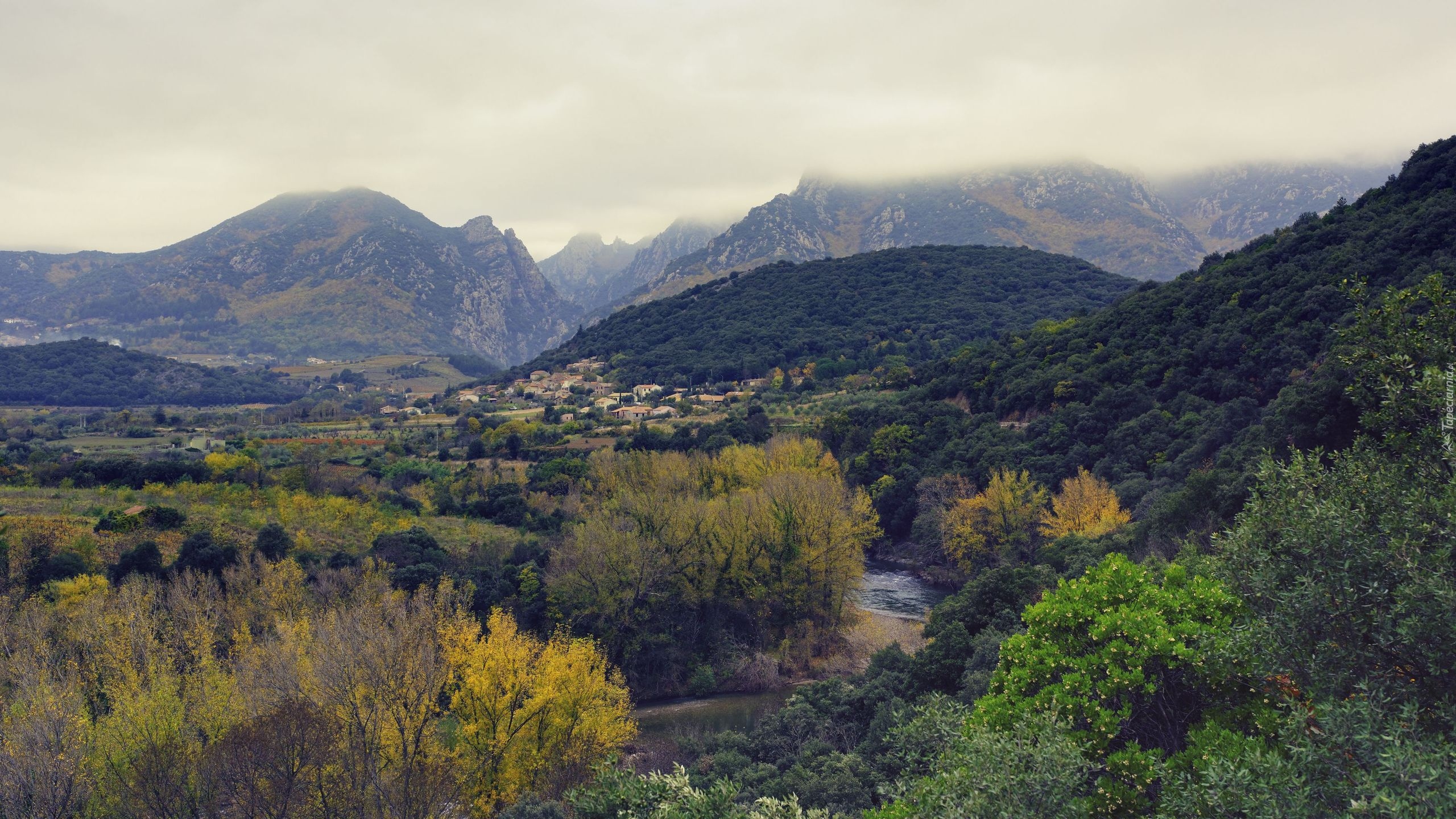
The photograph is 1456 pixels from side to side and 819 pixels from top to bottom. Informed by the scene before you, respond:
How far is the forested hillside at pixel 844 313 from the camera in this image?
108312 mm

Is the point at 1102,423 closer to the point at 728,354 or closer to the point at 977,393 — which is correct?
the point at 977,393

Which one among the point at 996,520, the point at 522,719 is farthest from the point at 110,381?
the point at 996,520

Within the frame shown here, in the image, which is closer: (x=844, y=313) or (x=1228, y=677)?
(x=1228, y=677)

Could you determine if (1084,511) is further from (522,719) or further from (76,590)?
(76,590)

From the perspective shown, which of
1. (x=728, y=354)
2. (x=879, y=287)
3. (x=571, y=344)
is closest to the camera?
(x=728, y=354)

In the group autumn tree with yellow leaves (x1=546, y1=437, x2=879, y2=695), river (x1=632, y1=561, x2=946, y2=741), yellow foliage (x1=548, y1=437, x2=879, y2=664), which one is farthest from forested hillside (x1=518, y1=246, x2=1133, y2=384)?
river (x1=632, y1=561, x2=946, y2=741)

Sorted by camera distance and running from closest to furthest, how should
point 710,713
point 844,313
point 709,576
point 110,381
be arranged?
point 710,713, point 709,576, point 844,313, point 110,381

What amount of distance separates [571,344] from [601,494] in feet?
334

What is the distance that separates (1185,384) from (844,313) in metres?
73.4

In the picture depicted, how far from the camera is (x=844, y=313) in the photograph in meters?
121

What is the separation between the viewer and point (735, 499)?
43.4 m

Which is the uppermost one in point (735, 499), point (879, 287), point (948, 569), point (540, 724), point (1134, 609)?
point (879, 287)

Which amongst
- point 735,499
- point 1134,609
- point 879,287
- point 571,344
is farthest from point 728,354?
point 1134,609

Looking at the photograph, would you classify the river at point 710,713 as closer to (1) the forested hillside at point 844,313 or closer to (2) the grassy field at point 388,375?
(1) the forested hillside at point 844,313
